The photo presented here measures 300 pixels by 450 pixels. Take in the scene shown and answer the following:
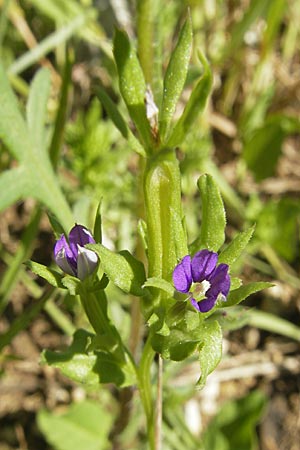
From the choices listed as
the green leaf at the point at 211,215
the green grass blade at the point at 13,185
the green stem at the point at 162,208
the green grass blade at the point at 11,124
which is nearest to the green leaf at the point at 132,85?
the green stem at the point at 162,208

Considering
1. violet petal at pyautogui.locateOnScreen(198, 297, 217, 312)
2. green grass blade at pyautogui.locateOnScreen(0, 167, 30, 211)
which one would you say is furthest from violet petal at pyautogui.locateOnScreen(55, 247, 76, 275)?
green grass blade at pyautogui.locateOnScreen(0, 167, 30, 211)

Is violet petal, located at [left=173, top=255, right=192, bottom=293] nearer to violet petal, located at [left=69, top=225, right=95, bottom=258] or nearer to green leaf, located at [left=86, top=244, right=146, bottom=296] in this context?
green leaf, located at [left=86, top=244, right=146, bottom=296]

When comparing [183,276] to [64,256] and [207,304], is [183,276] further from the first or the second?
[64,256]

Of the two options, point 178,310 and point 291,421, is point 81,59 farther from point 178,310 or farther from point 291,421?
point 178,310

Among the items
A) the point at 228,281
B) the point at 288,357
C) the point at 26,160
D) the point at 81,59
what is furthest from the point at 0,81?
the point at 288,357

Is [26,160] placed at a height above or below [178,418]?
above

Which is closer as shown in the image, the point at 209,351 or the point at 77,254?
the point at 209,351

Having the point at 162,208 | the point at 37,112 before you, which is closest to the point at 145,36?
the point at 37,112
